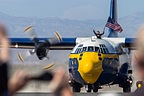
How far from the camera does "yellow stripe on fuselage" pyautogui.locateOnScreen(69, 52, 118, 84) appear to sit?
1935cm

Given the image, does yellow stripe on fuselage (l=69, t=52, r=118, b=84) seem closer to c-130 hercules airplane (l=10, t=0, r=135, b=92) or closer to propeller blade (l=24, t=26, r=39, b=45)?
c-130 hercules airplane (l=10, t=0, r=135, b=92)

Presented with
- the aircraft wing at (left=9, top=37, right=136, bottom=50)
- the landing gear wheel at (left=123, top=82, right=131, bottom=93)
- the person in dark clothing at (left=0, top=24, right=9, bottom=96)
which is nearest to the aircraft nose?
the aircraft wing at (left=9, top=37, right=136, bottom=50)

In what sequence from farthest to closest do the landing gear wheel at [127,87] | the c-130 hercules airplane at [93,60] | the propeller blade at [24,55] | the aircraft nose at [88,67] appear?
the landing gear wheel at [127,87]
the propeller blade at [24,55]
the c-130 hercules airplane at [93,60]
the aircraft nose at [88,67]

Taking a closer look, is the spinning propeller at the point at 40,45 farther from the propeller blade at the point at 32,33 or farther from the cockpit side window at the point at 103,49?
the cockpit side window at the point at 103,49

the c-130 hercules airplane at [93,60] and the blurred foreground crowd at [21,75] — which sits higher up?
the blurred foreground crowd at [21,75]

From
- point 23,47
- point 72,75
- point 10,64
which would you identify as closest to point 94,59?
point 72,75

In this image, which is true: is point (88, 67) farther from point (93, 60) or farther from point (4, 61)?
point (4, 61)

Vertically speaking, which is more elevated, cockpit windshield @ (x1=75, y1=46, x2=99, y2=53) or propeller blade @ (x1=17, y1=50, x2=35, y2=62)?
cockpit windshield @ (x1=75, y1=46, x2=99, y2=53)

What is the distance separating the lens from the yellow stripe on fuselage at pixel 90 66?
19.4 metres

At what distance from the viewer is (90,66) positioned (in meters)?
19.3

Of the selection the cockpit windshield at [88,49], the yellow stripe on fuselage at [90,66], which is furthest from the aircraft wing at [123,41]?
the cockpit windshield at [88,49]

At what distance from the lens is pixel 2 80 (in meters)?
2.96

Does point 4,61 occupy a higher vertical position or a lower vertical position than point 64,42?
higher

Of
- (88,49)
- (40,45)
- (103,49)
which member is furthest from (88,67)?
(40,45)
